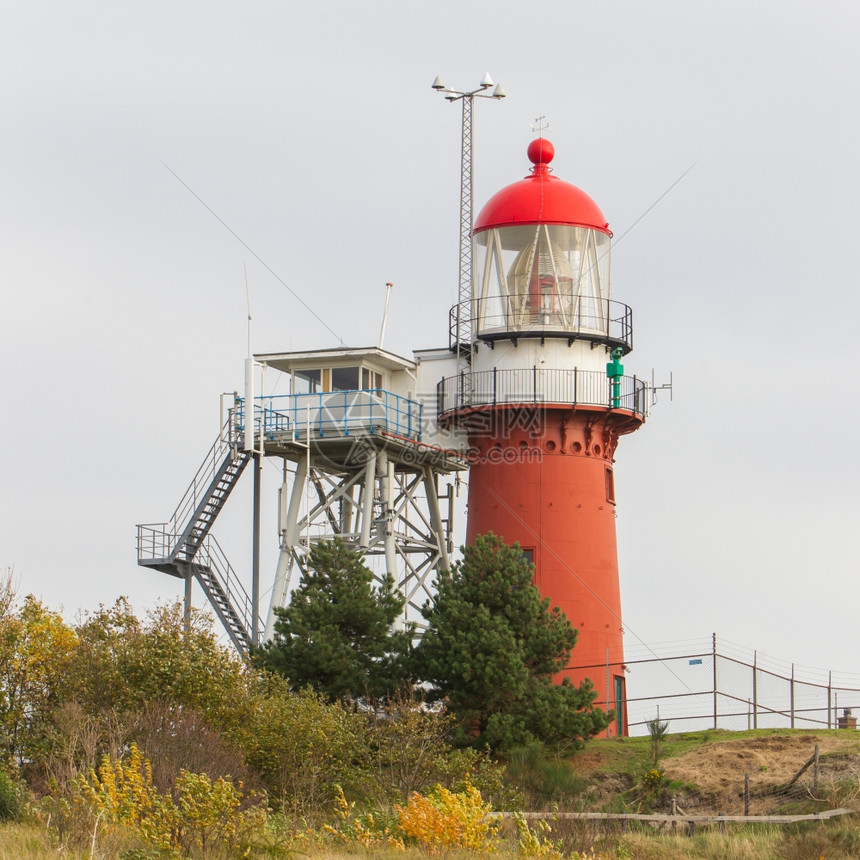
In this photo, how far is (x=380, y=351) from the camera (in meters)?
50.3

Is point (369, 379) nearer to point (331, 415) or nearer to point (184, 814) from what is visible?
point (331, 415)

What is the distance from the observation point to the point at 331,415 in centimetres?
5012

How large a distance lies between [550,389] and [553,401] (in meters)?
0.35

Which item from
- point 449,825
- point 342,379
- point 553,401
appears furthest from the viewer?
point 342,379

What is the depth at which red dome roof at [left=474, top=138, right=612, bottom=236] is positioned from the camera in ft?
161

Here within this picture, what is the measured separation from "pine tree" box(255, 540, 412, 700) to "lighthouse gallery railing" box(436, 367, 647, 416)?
295 inches

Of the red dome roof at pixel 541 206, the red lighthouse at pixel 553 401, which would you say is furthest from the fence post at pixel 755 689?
the red dome roof at pixel 541 206

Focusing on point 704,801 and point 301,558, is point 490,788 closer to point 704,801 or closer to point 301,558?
point 704,801

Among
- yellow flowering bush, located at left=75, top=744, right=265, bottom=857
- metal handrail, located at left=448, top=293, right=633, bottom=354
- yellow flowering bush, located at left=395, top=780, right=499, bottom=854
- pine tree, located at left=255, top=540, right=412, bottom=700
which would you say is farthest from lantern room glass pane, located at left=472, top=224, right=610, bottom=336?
yellow flowering bush, located at left=75, top=744, right=265, bottom=857

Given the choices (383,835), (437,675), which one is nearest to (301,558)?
(437,675)

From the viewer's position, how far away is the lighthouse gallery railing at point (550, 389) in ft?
157

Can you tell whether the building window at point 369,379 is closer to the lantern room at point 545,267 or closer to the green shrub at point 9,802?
the lantern room at point 545,267

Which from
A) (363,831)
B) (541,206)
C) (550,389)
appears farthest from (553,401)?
(363,831)

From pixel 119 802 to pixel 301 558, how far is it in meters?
22.0
